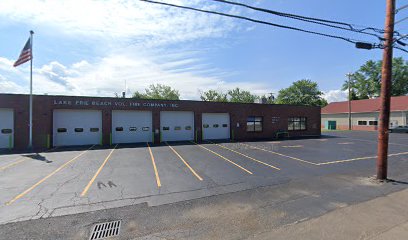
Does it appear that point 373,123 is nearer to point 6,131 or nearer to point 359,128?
point 359,128

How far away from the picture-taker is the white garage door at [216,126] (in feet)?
80.9

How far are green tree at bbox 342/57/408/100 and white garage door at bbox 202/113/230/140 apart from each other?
52.7 meters

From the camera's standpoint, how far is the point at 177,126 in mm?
23344

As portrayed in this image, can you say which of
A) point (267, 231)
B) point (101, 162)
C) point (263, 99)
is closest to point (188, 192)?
point (267, 231)

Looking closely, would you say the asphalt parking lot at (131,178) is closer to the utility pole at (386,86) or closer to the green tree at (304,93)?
the utility pole at (386,86)

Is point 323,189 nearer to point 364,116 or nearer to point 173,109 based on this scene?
point 173,109

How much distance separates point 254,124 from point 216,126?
523 centimetres

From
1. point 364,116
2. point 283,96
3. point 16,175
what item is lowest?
point 16,175

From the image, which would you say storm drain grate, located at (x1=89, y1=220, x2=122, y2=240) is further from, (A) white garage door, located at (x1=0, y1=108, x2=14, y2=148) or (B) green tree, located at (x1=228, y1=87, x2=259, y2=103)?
(B) green tree, located at (x1=228, y1=87, x2=259, y2=103)

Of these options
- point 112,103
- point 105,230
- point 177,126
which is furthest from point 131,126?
point 105,230

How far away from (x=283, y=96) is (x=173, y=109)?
5255cm

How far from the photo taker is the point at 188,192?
7.16 meters

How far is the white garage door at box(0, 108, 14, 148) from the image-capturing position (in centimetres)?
1759

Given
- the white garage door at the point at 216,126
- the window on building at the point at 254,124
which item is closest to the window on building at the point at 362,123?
the window on building at the point at 254,124
